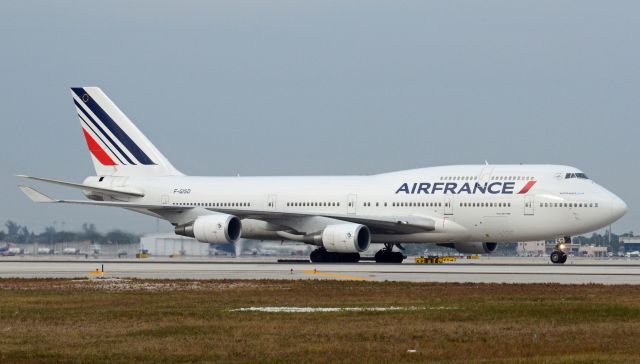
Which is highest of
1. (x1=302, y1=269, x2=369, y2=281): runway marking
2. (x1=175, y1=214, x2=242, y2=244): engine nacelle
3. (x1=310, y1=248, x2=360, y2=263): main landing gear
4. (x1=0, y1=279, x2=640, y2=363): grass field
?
(x1=175, y1=214, x2=242, y2=244): engine nacelle

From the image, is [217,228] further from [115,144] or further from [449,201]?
[115,144]

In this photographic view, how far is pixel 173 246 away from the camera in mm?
82875

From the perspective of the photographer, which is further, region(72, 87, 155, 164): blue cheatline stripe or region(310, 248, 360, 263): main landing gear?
region(72, 87, 155, 164): blue cheatline stripe

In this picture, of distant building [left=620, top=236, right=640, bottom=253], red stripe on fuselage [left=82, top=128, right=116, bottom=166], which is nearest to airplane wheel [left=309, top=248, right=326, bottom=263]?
red stripe on fuselage [left=82, top=128, right=116, bottom=166]

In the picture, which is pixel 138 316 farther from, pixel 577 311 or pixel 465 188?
pixel 465 188

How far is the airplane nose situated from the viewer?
177 feet

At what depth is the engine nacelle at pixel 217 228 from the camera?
56906mm

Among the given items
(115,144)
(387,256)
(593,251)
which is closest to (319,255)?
(387,256)

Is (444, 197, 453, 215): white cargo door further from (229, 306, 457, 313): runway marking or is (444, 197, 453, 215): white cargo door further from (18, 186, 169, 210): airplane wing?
(229, 306, 457, 313): runway marking

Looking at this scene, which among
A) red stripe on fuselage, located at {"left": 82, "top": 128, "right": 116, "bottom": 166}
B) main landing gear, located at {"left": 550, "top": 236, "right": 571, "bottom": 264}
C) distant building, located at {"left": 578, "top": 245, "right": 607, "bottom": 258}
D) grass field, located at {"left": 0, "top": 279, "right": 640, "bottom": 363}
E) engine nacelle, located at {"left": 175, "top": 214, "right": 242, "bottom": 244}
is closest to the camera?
grass field, located at {"left": 0, "top": 279, "right": 640, "bottom": 363}

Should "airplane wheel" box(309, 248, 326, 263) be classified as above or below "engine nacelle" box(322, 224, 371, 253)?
below

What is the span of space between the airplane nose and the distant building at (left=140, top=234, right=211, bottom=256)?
35041 mm

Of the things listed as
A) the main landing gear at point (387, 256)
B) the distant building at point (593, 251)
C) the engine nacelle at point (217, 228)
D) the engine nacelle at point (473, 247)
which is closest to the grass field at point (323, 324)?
the engine nacelle at point (217, 228)

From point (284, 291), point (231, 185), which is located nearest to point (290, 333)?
point (284, 291)
